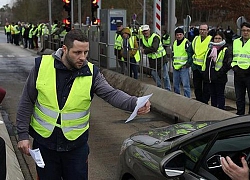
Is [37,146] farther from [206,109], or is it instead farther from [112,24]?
[112,24]

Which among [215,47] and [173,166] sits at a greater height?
[215,47]

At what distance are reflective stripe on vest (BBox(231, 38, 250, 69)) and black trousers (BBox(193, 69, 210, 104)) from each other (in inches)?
48.8

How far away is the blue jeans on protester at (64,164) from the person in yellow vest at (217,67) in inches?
217

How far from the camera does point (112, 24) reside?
17.6 meters

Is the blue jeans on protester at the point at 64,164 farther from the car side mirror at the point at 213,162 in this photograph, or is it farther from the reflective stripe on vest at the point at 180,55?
the reflective stripe on vest at the point at 180,55

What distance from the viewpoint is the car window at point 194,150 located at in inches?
130

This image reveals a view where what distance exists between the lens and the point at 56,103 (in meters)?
3.69

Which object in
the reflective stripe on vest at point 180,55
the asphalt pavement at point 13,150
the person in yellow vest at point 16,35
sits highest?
the person in yellow vest at point 16,35

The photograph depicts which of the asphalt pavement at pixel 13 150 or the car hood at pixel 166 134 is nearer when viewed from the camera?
the car hood at pixel 166 134

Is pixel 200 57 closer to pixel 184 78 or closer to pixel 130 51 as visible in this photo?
pixel 184 78

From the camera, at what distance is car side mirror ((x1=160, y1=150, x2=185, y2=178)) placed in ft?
10.7

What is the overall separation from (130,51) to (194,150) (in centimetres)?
1032

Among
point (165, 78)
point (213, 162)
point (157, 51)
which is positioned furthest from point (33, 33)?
point (213, 162)

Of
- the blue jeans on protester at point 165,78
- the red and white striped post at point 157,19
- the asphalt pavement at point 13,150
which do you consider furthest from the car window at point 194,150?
the red and white striped post at point 157,19
